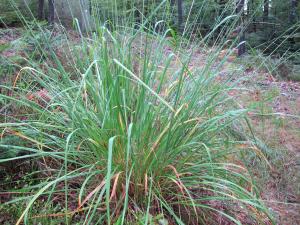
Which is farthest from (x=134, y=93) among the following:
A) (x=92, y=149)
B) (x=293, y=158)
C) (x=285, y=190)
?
(x=293, y=158)

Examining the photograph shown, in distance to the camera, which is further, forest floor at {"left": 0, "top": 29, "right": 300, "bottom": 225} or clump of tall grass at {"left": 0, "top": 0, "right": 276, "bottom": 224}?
forest floor at {"left": 0, "top": 29, "right": 300, "bottom": 225}

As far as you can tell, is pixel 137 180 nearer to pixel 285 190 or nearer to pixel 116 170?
pixel 116 170

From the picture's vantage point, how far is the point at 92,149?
2.17 m

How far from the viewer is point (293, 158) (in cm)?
379

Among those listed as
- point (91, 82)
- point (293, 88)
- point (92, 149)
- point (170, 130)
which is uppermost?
point (91, 82)

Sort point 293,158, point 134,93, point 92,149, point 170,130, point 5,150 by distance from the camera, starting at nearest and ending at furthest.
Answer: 1. point 170,130
2. point 92,149
3. point 5,150
4. point 134,93
5. point 293,158

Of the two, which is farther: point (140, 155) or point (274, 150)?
point (274, 150)

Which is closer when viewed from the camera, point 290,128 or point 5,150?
point 5,150

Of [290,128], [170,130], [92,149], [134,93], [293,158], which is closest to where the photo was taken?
[170,130]

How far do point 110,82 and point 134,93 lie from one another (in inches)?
17.4

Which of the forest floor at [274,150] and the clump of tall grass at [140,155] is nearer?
the clump of tall grass at [140,155]

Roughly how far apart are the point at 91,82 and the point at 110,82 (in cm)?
38

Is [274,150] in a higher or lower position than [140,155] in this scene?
lower

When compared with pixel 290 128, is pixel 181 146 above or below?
above
